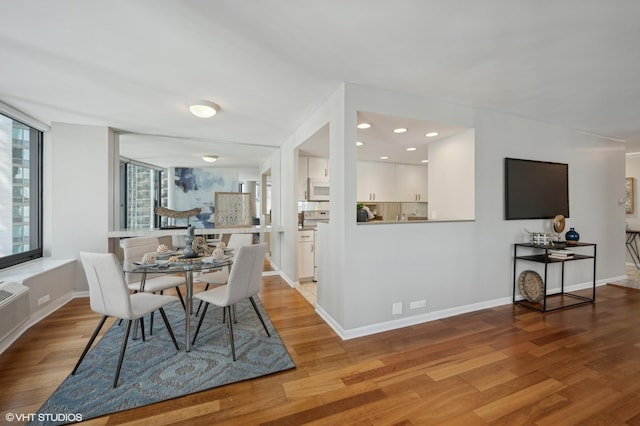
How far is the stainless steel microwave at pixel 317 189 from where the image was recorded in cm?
494

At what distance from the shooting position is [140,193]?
20.1ft

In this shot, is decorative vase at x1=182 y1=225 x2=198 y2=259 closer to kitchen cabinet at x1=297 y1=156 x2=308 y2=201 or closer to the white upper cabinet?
kitchen cabinet at x1=297 y1=156 x2=308 y2=201

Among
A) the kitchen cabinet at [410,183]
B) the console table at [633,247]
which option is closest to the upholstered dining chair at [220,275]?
the kitchen cabinet at [410,183]

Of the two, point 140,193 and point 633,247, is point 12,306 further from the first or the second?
point 633,247

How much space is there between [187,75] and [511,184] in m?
3.94

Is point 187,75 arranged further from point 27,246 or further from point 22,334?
point 27,246

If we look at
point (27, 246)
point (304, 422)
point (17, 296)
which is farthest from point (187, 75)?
point (27, 246)

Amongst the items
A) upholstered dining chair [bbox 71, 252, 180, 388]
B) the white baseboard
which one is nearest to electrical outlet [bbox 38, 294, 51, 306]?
upholstered dining chair [bbox 71, 252, 180, 388]

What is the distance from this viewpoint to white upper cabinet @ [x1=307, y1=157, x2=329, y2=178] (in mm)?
4965

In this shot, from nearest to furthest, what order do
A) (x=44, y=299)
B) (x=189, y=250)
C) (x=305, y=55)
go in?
(x=305, y=55), (x=189, y=250), (x=44, y=299)

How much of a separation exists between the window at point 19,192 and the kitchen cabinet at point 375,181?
4.98 metres

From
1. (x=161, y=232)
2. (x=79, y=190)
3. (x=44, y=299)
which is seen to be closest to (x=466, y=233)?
(x=161, y=232)

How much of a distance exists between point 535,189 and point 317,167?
3.33m

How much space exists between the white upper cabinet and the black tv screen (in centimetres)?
282
